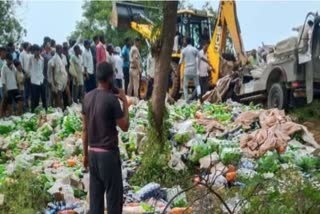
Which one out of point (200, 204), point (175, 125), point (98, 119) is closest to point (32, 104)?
point (175, 125)

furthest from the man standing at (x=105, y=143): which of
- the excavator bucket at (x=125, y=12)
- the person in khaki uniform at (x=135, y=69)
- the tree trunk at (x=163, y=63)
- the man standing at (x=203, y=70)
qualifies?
the excavator bucket at (x=125, y=12)

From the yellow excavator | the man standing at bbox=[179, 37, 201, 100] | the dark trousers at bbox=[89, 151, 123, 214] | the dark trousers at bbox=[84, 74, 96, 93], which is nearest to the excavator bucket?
the yellow excavator

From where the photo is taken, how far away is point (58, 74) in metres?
14.2

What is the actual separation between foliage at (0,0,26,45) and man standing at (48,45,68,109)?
14.9 meters

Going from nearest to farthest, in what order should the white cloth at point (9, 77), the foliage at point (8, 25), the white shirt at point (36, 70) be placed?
the white cloth at point (9, 77) → the white shirt at point (36, 70) → the foliage at point (8, 25)

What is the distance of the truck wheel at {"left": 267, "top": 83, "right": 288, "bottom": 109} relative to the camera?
44.5 ft

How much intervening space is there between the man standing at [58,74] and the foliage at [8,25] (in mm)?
14932

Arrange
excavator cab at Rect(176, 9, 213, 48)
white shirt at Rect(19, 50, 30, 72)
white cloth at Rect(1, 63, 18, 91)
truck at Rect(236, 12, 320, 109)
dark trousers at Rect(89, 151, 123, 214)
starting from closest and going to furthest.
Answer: dark trousers at Rect(89, 151, 123, 214)
truck at Rect(236, 12, 320, 109)
white cloth at Rect(1, 63, 18, 91)
white shirt at Rect(19, 50, 30, 72)
excavator cab at Rect(176, 9, 213, 48)

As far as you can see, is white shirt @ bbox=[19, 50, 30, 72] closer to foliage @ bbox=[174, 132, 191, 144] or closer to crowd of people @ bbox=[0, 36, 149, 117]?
crowd of people @ bbox=[0, 36, 149, 117]

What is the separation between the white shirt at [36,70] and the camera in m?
13.8

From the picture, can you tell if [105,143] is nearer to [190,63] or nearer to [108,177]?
[108,177]

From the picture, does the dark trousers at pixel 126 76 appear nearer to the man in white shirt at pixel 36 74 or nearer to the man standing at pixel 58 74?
the man standing at pixel 58 74

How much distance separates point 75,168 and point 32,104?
240 inches

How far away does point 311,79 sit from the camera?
41.7 ft
